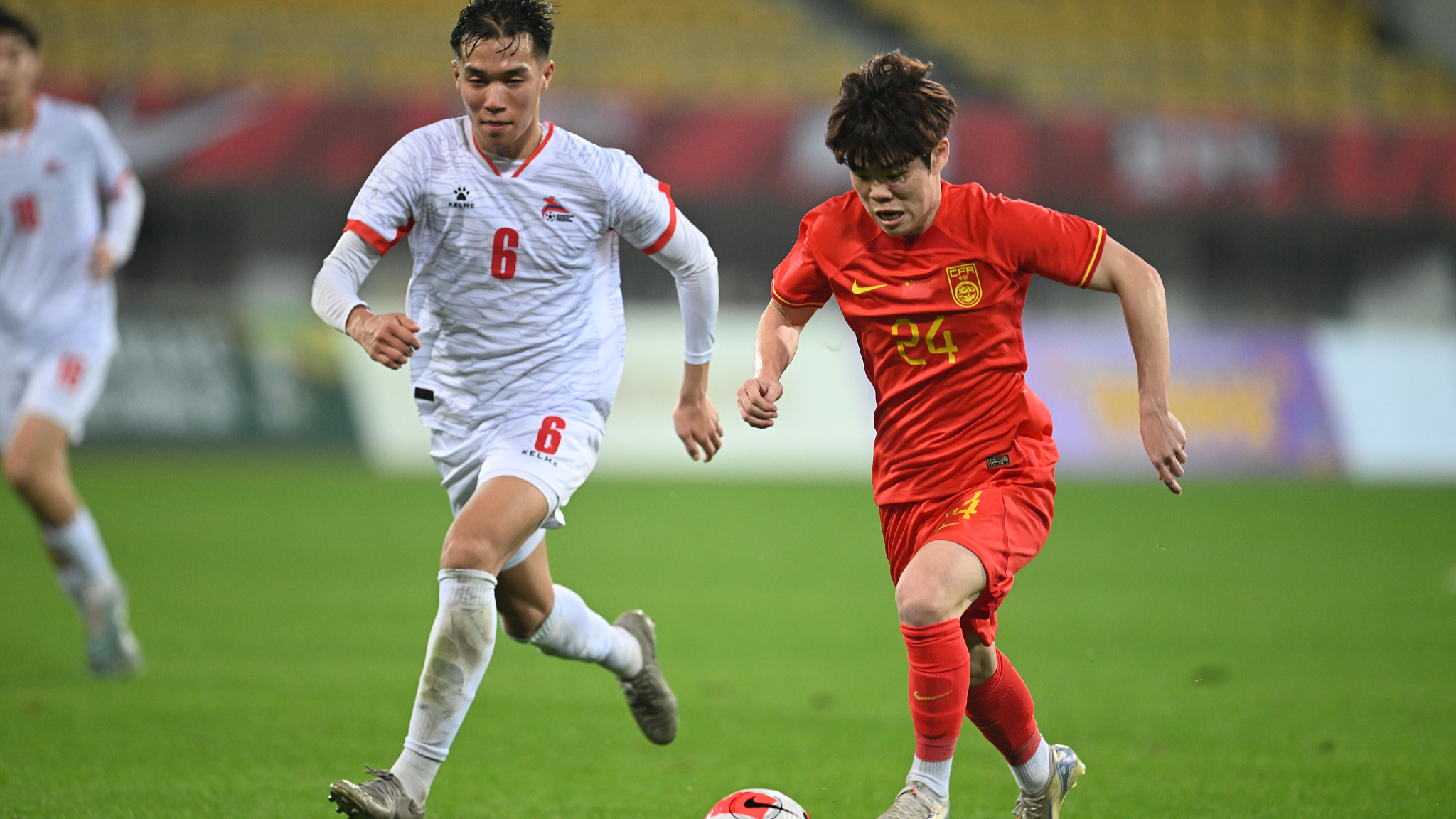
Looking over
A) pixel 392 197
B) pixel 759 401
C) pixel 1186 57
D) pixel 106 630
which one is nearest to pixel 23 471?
pixel 106 630

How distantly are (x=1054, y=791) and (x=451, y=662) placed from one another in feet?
5.86

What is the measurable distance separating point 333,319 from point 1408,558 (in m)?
9.23

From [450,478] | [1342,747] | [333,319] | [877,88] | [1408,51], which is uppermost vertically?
[1408,51]

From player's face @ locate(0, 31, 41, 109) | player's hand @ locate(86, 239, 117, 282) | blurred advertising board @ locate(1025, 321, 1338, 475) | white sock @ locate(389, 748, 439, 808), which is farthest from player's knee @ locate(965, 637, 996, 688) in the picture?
blurred advertising board @ locate(1025, 321, 1338, 475)

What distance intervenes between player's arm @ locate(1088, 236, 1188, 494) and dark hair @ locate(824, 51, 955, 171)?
59 centimetres

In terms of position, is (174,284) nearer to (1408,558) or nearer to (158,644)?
(158,644)

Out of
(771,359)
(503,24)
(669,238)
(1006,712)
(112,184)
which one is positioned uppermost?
(503,24)

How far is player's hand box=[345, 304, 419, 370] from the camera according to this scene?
3815 millimetres

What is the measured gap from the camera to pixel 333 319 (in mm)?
4043

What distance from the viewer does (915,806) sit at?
3.78 m

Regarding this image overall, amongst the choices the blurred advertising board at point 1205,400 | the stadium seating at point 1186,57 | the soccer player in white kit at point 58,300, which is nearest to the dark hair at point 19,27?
the soccer player in white kit at point 58,300

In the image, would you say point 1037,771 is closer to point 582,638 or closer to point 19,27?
point 582,638

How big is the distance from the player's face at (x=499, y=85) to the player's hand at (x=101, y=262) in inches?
122

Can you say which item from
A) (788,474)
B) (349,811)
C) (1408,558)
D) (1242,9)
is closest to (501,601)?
(349,811)
